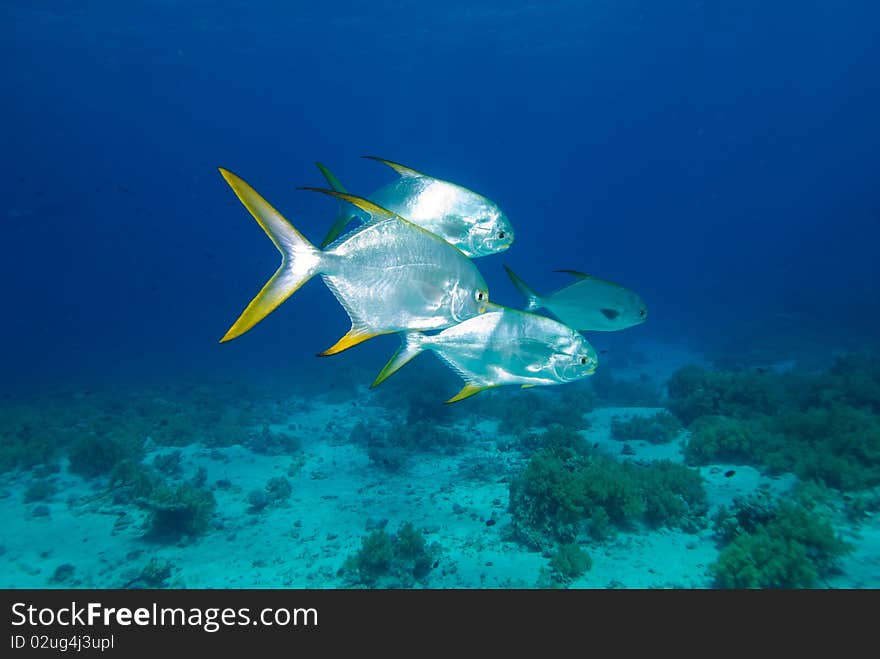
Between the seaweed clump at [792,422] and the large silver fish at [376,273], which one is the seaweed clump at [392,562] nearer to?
the large silver fish at [376,273]

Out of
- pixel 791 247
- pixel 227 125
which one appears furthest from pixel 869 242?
pixel 227 125

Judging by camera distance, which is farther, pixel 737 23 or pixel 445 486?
pixel 737 23

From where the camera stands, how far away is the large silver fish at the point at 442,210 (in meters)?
2.87

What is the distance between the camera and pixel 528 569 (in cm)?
515

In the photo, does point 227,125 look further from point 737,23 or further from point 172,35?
point 737,23

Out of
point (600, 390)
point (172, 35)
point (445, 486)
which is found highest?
point (172, 35)

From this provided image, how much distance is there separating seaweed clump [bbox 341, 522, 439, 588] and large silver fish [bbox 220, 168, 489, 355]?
14.7ft

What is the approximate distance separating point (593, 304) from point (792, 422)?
655 centimetres

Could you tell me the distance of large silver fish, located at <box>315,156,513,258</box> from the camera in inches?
113

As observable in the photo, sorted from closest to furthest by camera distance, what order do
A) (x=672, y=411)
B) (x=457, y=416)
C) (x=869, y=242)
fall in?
(x=672, y=411), (x=457, y=416), (x=869, y=242)

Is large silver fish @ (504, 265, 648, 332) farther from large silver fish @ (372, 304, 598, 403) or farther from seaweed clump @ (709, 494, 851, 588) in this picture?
seaweed clump @ (709, 494, 851, 588)

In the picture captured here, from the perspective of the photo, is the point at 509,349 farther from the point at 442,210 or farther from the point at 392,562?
the point at 392,562

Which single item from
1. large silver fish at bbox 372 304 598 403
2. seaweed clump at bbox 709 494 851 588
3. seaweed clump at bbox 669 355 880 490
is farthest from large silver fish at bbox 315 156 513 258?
seaweed clump at bbox 669 355 880 490
